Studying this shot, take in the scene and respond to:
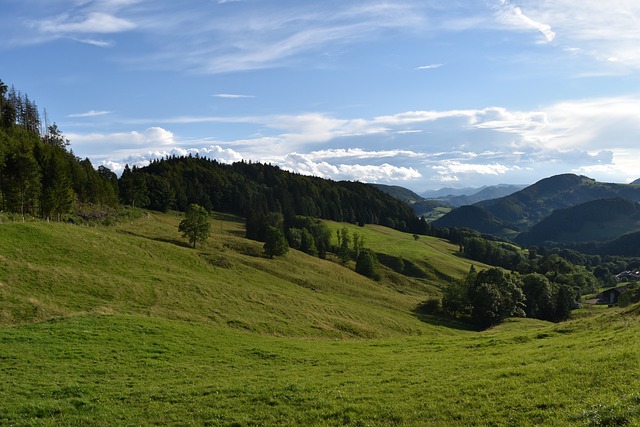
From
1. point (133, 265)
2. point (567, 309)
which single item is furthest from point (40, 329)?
point (567, 309)

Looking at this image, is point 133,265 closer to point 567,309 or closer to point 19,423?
point 19,423

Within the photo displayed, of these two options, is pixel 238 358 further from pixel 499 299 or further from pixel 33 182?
pixel 499 299

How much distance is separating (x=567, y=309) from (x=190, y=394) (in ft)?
369

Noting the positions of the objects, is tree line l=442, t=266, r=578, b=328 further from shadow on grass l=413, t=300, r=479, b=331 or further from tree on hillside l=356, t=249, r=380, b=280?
tree on hillside l=356, t=249, r=380, b=280

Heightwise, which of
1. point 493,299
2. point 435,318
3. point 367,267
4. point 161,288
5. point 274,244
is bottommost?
point 435,318

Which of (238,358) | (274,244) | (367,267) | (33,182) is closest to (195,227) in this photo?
(274,244)

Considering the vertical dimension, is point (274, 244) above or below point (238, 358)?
above

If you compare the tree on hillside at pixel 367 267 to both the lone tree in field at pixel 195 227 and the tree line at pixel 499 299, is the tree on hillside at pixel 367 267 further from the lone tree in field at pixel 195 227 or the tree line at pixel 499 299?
the lone tree in field at pixel 195 227

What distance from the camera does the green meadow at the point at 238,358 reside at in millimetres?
16078

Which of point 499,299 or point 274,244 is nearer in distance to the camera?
point 499,299

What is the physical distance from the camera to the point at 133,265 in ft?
192

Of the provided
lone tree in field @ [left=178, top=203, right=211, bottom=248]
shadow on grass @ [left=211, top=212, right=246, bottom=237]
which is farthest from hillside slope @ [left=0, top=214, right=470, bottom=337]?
shadow on grass @ [left=211, top=212, right=246, bottom=237]

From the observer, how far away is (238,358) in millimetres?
30031

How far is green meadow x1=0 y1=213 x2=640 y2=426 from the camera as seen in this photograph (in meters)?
16.1
